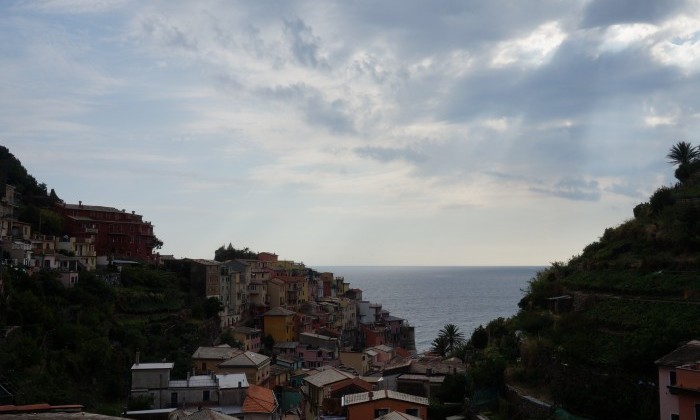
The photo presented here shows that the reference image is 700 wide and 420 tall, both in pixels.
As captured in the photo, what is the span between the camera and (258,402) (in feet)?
121

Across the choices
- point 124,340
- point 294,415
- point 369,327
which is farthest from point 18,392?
point 369,327

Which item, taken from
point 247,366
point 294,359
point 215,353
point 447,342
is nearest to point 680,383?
point 247,366

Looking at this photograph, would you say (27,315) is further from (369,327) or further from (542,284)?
(369,327)

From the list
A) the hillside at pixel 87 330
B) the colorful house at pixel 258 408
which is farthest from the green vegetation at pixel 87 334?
the colorful house at pixel 258 408

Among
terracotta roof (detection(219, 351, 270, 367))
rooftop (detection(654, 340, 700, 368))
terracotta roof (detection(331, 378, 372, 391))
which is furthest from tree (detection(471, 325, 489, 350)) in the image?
rooftop (detection(654, 340, 700, 368))

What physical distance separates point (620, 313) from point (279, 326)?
153 feet

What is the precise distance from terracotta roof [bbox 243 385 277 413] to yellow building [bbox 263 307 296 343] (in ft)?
105

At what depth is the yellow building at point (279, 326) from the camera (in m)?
72.2

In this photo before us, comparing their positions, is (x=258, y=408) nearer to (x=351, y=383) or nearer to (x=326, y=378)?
(x=351, y=383)

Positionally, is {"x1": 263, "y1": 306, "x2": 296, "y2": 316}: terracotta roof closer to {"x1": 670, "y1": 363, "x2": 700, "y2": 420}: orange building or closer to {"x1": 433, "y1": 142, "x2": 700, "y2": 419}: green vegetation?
{"x1": 433, "y1": 142, "x2": 700, "y2": 419}: green vegetation

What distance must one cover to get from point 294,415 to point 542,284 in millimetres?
20288

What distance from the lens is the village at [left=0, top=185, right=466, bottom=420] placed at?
3800 centimetres

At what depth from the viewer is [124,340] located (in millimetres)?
49094

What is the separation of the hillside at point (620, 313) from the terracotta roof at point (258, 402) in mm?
13841
